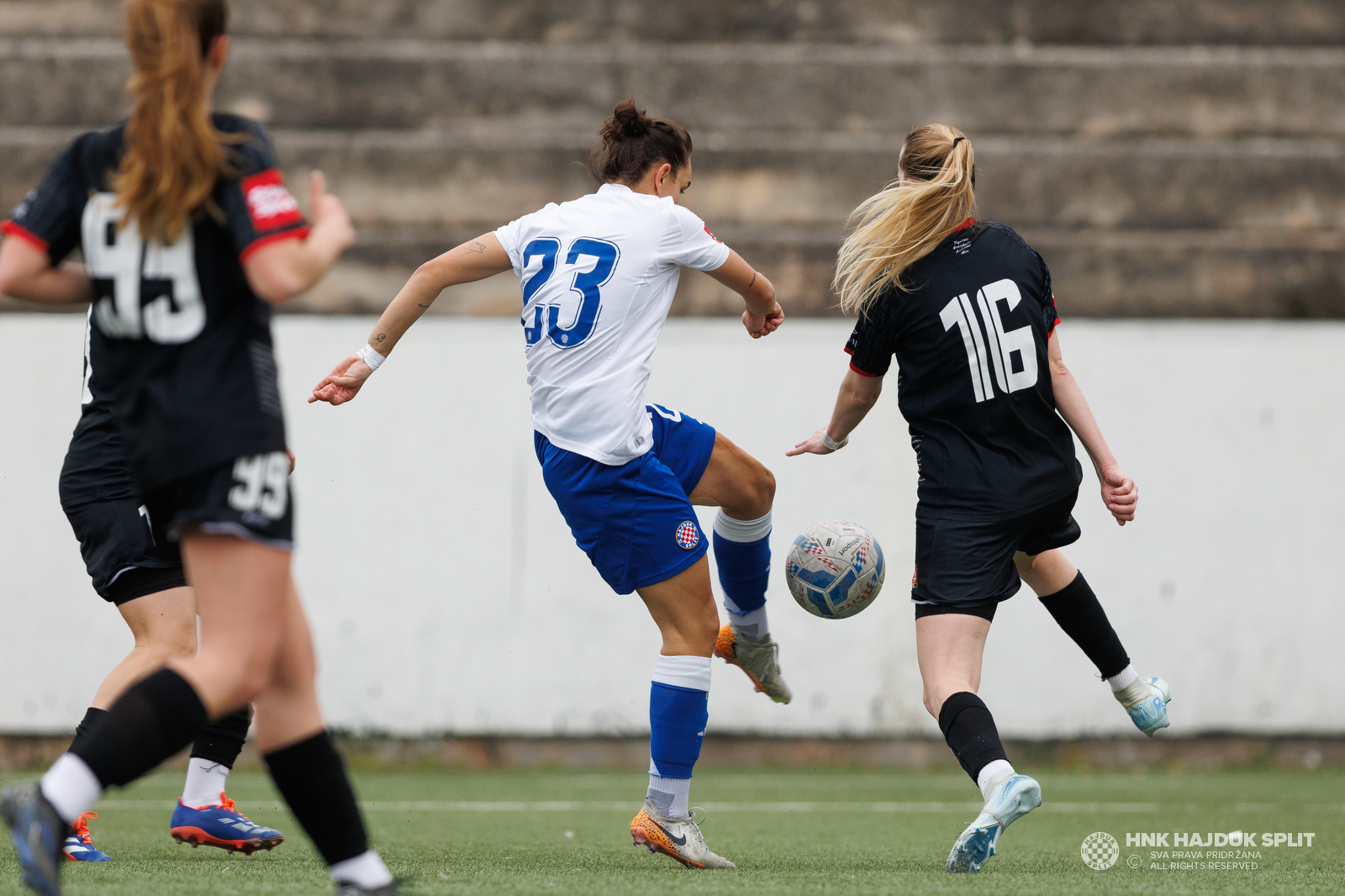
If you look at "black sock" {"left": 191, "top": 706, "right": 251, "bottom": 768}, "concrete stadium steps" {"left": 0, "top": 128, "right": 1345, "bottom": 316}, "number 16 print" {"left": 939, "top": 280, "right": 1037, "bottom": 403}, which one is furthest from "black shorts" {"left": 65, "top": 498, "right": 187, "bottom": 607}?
"concrete stadium steps" {"left": 0, "top": 128, "right": 1345, "bottom": 316}

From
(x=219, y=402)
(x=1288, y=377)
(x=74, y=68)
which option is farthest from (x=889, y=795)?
(x=74, y=68)

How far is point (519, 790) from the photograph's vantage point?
6566mm

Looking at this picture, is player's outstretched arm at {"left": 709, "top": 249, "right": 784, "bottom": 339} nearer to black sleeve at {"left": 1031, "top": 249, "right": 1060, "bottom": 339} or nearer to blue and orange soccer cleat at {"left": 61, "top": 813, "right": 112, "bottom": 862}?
black sleeve at {"left": 1031, "top": 249, "right": 1060, "bottom": 339}

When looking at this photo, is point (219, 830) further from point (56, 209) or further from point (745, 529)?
point (56, 209)

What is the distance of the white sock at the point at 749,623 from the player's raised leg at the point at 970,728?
0.79m

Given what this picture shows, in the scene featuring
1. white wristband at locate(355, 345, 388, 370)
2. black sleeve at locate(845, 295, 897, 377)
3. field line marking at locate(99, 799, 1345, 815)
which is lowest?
field line marking at locate(99, 799, 1345, 815)

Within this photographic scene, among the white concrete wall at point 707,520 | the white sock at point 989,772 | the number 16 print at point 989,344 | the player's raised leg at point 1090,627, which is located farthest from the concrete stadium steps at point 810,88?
the white sock at point 989,772

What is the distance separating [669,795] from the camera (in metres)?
3.52

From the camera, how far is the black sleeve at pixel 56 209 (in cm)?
238

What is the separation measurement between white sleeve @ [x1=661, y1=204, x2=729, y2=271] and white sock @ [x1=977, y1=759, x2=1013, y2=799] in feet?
4.83

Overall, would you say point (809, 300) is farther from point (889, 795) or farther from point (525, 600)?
point (889, 795)

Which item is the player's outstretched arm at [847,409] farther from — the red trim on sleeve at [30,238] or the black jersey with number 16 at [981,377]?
the red trim on sleeve at [30,238]

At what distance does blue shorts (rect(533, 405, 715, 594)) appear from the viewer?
11.5 ft

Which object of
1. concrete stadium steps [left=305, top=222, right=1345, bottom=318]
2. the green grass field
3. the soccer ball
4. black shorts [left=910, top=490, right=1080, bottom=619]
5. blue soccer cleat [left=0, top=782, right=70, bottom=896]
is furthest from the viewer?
concrete stadium steps [left=305, top=222, right=1345, bottom=318]
